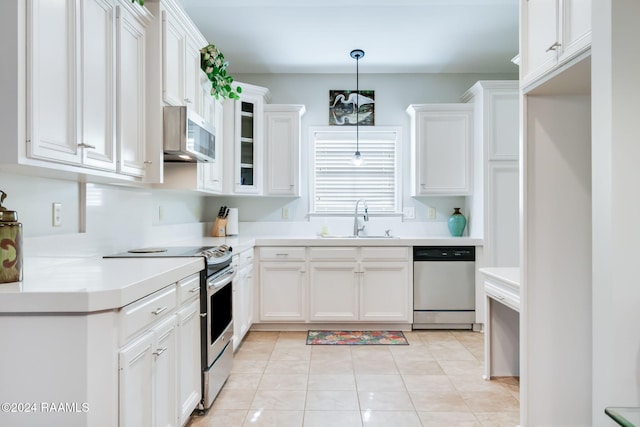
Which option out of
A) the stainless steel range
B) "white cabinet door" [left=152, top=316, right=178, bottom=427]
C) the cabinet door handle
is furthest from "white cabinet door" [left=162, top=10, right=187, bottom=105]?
the cabinet door handle

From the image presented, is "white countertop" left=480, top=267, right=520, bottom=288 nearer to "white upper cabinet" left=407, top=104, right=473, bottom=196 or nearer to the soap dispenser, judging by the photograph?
"white upper cabinet" left=407, top=104, right=473, bottom=196

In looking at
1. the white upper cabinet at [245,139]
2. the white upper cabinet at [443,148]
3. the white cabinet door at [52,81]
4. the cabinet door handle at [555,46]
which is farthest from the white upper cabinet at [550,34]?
the white upper cabinet at [245,139]

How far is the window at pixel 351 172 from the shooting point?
4.43m

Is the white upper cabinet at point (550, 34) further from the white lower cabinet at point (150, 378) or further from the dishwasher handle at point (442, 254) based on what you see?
the dishwasher handle at point (442, 254)

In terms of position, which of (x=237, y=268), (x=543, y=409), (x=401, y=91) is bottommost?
(x=543, y=409)

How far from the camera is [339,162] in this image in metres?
4.45

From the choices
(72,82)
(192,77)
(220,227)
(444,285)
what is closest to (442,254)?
(444,285)

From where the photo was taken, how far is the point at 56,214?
6.20 feet

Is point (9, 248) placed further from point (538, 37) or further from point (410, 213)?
point (410, 213)

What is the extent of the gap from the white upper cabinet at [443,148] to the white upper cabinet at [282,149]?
49.5 inches

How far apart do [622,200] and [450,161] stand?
288cm

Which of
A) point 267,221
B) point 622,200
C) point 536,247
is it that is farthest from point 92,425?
point 267,221

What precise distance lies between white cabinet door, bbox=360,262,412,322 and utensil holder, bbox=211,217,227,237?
4.75 feet

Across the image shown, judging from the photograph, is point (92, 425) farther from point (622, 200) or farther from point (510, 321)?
point (510, 321)
